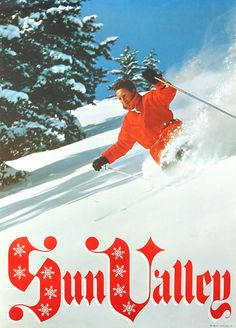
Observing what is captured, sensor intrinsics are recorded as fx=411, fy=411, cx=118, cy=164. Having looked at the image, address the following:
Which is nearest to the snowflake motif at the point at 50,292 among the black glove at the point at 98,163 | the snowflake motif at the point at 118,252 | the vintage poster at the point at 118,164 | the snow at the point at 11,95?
the vintage poster at the point at 118,164

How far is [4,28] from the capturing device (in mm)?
1783

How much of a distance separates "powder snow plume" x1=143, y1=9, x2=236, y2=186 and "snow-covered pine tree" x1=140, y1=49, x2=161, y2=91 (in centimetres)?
8

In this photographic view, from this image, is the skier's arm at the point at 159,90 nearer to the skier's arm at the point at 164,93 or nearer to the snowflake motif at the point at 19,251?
the skier's arm at the point at 164,93

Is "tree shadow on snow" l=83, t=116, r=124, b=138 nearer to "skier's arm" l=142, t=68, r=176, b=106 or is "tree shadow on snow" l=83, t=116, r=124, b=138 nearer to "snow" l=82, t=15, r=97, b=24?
"skier's arm" l=142, t=68, r=176, b=106

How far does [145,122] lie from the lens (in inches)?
70.9

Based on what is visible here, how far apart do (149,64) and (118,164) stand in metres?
0.46

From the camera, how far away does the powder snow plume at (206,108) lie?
5.85 feet

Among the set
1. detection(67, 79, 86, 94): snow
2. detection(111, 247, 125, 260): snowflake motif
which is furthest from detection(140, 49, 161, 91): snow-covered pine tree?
detection(111, 247, 125, 260): snowflake motif

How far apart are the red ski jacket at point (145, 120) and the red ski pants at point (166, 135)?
0.05ft

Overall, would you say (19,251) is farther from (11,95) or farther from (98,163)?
(11,95)

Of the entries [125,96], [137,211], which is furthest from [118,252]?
[125,96]

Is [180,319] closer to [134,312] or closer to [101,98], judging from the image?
[134,312]

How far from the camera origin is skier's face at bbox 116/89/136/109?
1803mm

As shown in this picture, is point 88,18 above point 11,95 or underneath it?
above
